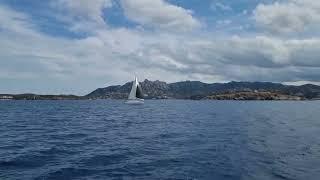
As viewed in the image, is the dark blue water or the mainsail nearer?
the dark blue water

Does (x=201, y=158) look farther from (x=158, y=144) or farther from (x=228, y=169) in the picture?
(x=158, y=144)

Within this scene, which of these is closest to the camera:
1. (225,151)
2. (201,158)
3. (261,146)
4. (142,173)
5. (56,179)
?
(56,179)

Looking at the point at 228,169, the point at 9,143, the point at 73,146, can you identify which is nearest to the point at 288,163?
the point at 228,169

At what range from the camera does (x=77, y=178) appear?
26125mm

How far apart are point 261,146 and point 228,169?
1332cm

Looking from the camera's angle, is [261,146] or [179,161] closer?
[179,161]

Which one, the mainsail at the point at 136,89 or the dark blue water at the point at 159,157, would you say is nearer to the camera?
the dark blue water at the point at 159,157

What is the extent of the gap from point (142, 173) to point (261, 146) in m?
18.2

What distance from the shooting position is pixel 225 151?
38375 millimetres

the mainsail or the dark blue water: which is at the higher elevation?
the mainsail

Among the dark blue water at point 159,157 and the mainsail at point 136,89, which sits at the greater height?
the mainsail at point 136,89

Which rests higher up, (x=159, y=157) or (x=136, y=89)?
(x=136, y=89)

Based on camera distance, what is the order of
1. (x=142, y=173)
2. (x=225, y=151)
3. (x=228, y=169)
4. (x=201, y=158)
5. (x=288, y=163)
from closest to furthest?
(x=142, y=173)
(x=228, y=169)
(x=288, y=163)
(x=201, y=158)
(x=225, y=151)

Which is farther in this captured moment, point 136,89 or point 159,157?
point 136,89
